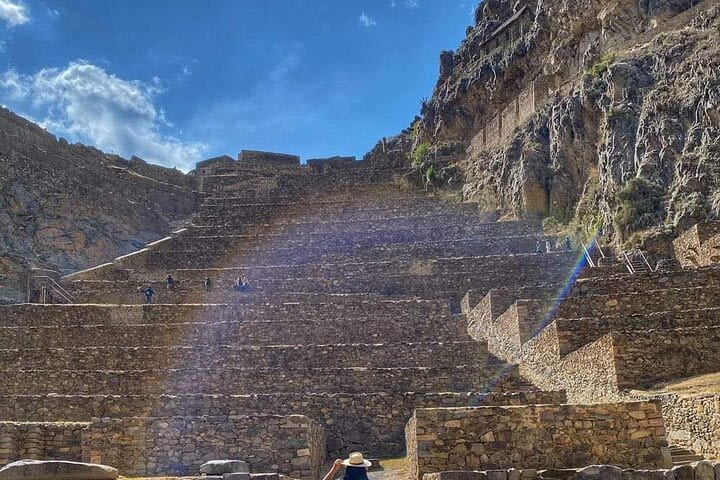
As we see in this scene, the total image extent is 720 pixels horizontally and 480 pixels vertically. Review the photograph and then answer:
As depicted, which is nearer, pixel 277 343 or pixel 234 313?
pixel 277 343

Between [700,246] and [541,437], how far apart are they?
12990mm

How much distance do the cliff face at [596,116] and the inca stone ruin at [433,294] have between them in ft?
0.38

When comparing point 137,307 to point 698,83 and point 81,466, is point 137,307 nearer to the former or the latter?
point 81,466

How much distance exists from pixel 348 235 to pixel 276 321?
38.3 ft

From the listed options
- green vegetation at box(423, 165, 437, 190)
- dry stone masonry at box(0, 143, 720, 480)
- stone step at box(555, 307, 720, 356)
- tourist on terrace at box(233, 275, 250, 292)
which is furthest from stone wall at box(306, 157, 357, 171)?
stone step at box(555, 307, 720, 356)

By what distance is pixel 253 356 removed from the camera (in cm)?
1673

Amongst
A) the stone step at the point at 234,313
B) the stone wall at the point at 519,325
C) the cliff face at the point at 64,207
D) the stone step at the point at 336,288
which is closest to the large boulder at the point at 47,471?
the stone wall at the point at 519,325

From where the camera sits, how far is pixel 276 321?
63.1ft

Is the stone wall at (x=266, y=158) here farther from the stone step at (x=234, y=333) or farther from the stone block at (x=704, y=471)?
the stone block at (x=704, y=471)

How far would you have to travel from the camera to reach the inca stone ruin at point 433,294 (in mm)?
10234

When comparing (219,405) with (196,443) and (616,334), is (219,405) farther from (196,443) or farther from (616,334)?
(616,334)

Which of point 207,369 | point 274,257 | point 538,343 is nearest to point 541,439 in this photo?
point 538,343

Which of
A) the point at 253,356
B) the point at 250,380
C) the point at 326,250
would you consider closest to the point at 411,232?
the point at 326,250

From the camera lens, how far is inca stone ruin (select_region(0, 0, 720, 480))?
1023 centimetres
